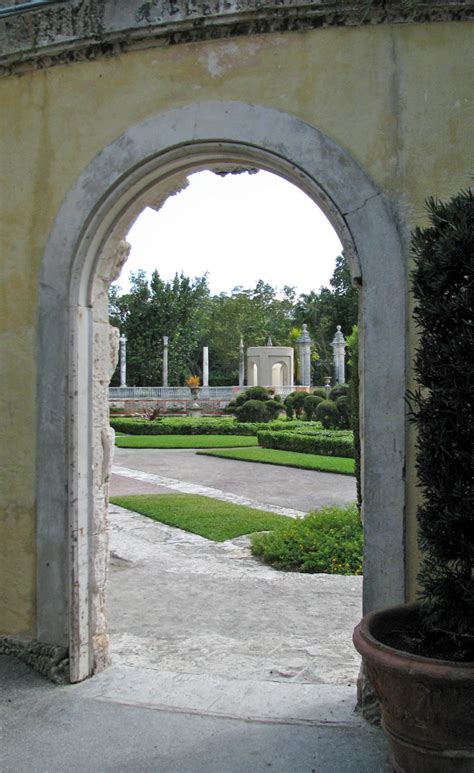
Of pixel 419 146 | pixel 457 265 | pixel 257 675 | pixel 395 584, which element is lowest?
pixel 257 675

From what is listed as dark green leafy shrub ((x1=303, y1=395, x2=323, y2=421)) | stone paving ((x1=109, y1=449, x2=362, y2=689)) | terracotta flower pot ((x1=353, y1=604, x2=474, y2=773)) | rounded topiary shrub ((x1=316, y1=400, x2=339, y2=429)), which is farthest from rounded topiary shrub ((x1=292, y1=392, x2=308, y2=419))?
terracotta flower pot ((x1=353, y1=604, x2=474, y2=773))

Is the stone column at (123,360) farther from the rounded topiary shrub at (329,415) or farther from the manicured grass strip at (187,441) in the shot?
the rounded topiary shrub at (329,415)

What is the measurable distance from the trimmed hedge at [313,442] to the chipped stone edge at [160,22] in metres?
13.9

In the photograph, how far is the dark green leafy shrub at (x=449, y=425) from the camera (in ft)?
8.93

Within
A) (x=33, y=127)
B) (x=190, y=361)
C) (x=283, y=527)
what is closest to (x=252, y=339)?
(x=190, y=361)

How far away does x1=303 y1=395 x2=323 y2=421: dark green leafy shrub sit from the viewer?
25938 mm

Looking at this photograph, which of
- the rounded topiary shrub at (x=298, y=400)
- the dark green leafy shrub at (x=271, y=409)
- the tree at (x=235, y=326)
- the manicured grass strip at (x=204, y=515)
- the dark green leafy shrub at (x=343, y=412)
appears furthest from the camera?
the tree at (x=235, y=326)

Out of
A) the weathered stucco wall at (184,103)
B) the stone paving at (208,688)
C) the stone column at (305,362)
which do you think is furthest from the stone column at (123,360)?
the weathered stucco wall at (184,103)

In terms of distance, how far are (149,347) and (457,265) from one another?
42.2 m

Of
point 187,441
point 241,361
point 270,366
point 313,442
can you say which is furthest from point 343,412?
point 241,361

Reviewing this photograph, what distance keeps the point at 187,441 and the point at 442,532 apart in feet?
62.4

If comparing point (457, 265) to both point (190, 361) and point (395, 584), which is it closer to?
point (395, 584)

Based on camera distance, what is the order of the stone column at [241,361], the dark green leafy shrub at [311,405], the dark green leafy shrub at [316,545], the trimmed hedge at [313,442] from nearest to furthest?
1. the dark green leafy shrub at [316,545]
2. the trimmed hedge at [313,442]
3. the dark green leafy shrub at [311,405]
4. the stone column at [241,361]

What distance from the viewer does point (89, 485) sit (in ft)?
13.4
